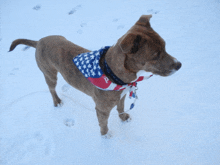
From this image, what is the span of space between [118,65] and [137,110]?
52.6 inches

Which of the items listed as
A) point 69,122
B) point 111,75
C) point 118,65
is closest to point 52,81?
point 69,122

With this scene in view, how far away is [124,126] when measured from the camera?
241 cm

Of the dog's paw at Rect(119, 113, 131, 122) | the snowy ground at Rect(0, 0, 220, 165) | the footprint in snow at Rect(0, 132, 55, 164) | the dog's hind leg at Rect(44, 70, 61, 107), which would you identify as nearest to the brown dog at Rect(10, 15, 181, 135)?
the dog's hind leg at Rect(44, 70, 61, 107)

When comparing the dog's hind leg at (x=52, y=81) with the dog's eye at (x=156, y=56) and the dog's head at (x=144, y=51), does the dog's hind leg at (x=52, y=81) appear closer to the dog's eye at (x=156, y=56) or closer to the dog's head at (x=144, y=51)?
the dog's head at (x=144, y=51)

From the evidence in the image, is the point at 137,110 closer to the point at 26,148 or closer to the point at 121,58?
the point at 121,58

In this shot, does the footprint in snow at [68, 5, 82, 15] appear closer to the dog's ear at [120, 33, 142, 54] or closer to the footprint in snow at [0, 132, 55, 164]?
the footprint in snow at [0, 132, 55, 164]

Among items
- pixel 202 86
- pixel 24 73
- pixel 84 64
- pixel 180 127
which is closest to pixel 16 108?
pixel 24 73

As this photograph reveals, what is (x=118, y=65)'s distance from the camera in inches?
57.0

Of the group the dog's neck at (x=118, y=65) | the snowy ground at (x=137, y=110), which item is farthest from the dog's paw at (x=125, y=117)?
the dog's neck at (x=118, y=65)

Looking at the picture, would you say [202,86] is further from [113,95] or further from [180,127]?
Result: [113,95]

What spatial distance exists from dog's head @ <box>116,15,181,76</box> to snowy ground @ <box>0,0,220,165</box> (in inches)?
47.2

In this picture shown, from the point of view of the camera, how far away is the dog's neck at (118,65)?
4.62 ft

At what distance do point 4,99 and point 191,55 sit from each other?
3.89 metres

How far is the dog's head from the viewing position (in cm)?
125
